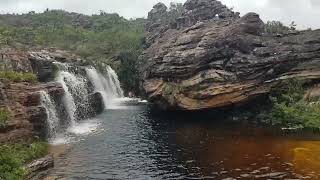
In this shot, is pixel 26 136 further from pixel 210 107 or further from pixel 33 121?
pixel 210 107

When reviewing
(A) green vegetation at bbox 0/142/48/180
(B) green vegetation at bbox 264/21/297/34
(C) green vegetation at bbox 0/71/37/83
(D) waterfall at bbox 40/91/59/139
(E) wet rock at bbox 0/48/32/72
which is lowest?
(A) green vegetation at bbox 0/142/48/180

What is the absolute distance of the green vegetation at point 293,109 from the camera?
161 feet

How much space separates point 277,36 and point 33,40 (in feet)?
223

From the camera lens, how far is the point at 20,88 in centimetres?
4350

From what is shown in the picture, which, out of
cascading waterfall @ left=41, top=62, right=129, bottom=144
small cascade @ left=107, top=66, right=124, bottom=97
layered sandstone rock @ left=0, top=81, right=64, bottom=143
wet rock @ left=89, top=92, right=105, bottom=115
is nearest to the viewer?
layered sandstone rock @ left=0, top=81, right=64, bottom=143

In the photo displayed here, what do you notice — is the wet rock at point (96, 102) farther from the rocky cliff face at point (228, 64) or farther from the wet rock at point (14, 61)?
the wet rock at point (14, 61)

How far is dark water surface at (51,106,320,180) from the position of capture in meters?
33.5

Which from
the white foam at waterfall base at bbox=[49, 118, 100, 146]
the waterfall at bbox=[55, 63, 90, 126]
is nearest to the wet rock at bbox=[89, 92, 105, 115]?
the waterfall at bbox=[55, 63, 90, 126]

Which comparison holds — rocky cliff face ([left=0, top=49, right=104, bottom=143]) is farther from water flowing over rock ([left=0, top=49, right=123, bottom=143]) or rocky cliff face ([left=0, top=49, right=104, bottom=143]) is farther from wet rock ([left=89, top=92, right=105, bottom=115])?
wet rock ([left=89, top=92, right=105, bottom=115])

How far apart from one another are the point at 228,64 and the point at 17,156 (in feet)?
102

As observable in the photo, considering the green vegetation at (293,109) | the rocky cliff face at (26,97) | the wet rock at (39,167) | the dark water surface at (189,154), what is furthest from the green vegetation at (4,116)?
the green vegetation at (293,109)

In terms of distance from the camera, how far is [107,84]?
7869 cm

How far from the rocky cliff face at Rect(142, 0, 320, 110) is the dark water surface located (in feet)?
14.7

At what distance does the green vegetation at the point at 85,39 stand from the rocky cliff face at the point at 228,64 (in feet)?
74.1
